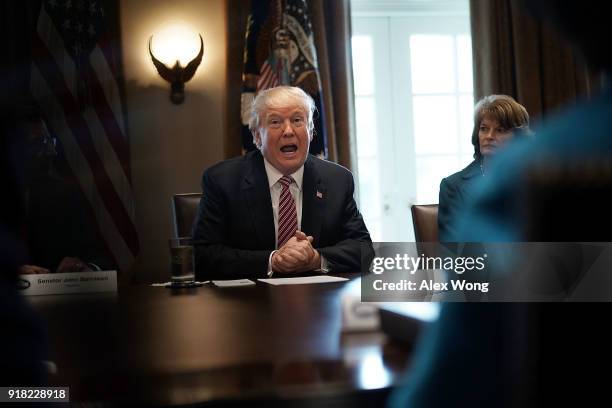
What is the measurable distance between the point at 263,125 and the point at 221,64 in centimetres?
150

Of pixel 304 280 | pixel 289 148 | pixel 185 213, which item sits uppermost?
pixel 289 148

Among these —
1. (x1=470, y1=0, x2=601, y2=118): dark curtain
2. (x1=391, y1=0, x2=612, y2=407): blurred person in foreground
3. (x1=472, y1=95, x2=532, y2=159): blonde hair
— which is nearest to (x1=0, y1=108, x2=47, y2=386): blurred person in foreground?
(x1=391, y1=0, x2=612, y2=407): blurred person in foreground

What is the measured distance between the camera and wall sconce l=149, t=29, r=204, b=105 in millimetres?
4211

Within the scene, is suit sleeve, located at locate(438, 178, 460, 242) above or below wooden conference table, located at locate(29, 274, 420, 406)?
above

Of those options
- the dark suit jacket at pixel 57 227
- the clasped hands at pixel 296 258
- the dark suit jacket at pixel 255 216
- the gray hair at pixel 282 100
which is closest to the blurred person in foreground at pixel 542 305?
the clasped hands at pixel 296 258

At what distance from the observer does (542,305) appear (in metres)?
0.58

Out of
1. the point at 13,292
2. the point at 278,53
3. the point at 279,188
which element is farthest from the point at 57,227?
the point at 13,292

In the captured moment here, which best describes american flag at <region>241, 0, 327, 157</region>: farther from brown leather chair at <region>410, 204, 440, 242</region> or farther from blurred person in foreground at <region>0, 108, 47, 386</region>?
blurred person in foreground at <region>0, 108, 47, 386</region>

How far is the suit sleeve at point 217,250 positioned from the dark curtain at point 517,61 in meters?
2.50

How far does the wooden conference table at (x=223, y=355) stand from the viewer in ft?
2.76

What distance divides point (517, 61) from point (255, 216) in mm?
2632

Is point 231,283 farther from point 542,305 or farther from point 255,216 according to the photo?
point 542,305

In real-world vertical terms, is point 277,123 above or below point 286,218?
above

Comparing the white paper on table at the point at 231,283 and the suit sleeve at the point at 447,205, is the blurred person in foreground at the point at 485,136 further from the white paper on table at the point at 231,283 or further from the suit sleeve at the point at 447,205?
the white paper on table at the point at 231,283
